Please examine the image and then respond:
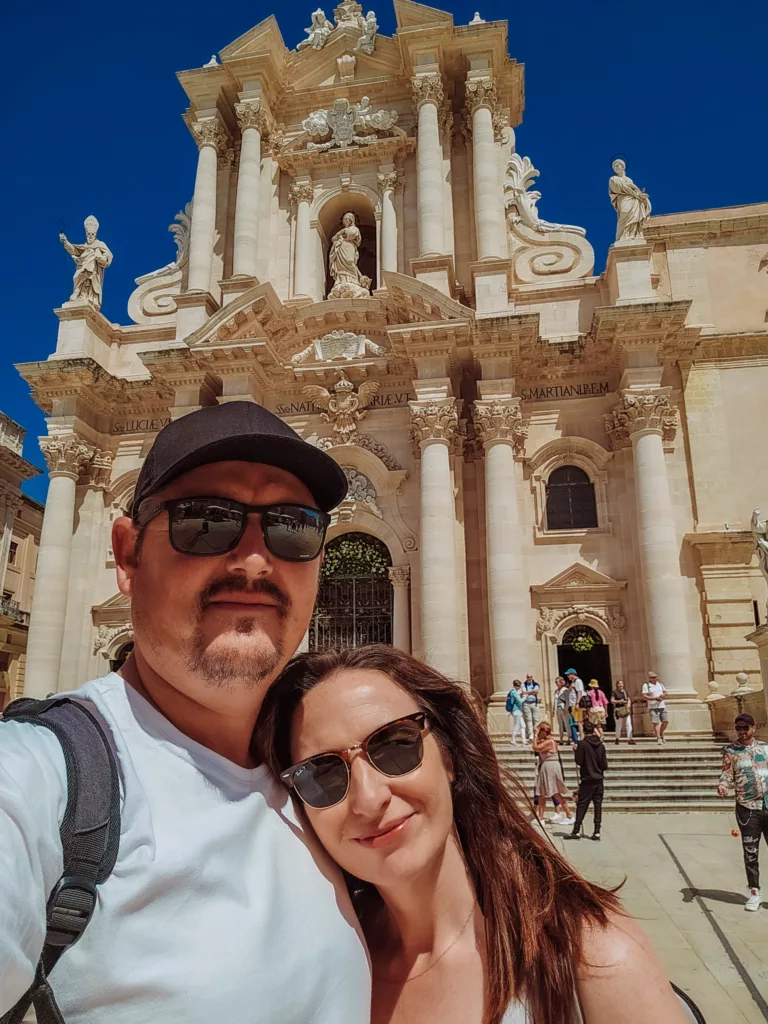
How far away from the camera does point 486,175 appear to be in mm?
19016

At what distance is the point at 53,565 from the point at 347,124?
15.2 meters

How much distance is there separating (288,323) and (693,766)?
44.7 ft

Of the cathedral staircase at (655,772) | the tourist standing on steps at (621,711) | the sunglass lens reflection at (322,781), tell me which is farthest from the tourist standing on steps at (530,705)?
the sunglass lens reflection at (322,781)

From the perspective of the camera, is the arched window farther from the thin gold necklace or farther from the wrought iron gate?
the thin gold necklace

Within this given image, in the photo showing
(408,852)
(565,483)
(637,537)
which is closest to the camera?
Result: (408,852)

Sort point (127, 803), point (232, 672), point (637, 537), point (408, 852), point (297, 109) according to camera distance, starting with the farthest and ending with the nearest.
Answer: point (297, 109) → point (637, 537) → point (408, 852) → point (232, 672) → point (127, 803)

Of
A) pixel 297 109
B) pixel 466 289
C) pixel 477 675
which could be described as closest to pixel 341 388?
pixel 466 289

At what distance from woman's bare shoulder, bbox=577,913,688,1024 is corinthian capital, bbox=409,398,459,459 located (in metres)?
15.0

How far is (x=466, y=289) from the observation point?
18891 millimetres

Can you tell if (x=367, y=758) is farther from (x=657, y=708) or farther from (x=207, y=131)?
(x=207, y=131)

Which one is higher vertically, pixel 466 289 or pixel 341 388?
pixel 466 289

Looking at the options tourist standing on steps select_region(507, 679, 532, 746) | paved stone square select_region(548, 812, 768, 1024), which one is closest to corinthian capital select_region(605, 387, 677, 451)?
tourist standing on steps select_region(507, 679, 532, 746)

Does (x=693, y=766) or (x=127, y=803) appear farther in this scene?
(x=693, y=766)

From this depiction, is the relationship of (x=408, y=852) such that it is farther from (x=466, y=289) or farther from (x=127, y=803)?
(x=466, y=289)
